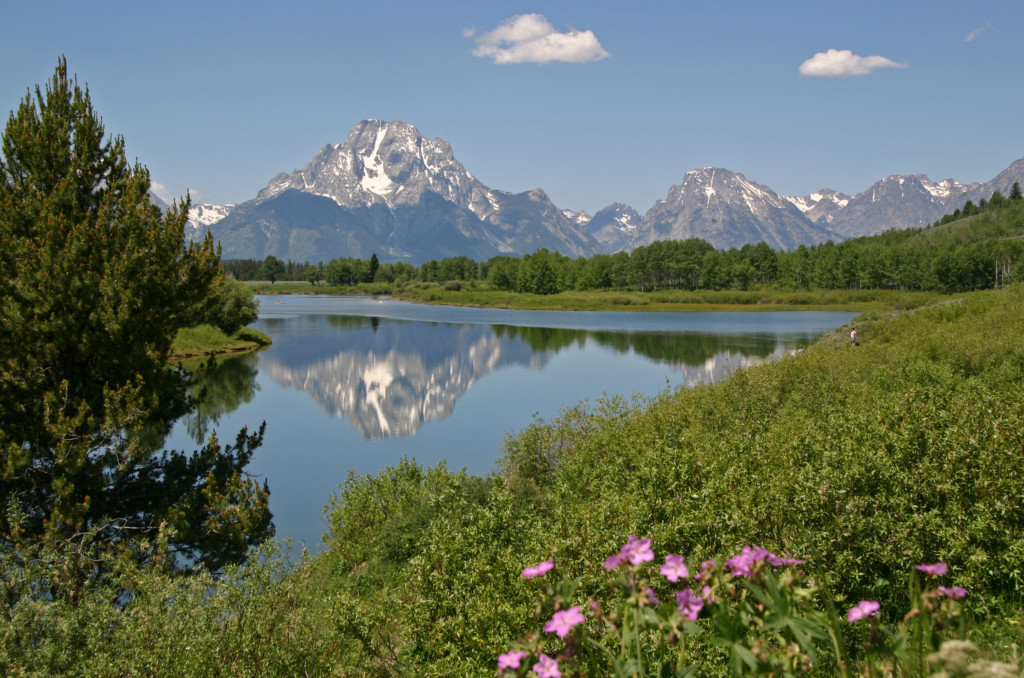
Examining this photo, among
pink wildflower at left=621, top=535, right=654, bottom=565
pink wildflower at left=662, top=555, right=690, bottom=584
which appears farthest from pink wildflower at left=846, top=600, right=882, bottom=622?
pink wildflower at left=621, top=535, right=654, bottom=565

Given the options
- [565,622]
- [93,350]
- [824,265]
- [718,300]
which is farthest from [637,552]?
[824,265]

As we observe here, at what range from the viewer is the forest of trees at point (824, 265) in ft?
415

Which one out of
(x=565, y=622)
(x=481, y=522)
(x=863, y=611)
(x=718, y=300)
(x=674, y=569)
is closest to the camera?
(x=863, y=611)

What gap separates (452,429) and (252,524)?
59.7ft

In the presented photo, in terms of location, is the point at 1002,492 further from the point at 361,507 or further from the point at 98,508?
the point at 98,508

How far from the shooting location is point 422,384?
153ft

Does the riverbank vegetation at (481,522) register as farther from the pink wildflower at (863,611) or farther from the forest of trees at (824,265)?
the forest of trees at (824,265)

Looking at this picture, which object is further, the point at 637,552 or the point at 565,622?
the point at 637,552

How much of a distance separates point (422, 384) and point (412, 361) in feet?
36.8

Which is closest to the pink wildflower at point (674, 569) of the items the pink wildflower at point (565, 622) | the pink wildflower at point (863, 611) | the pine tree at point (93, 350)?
the pink wildflower at point (565, 622)

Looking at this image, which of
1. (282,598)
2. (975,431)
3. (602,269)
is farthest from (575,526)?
(602,269)

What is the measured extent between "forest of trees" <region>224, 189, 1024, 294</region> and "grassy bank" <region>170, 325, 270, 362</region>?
100 m

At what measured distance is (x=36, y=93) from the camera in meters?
15.1

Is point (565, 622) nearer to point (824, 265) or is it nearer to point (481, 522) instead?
point (481, 522)
